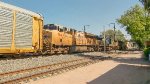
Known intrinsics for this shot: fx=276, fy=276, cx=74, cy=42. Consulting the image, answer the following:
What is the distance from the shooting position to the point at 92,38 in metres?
54.8

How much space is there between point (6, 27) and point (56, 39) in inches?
534

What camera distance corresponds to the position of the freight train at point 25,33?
1949 cm

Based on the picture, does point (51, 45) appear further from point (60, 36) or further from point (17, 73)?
point (17, 73)

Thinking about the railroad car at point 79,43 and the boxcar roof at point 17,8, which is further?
the railroad car at point 79,43

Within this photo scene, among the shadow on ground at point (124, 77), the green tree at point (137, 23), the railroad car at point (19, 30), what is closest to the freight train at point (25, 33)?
the railroad car at point (19, 30)

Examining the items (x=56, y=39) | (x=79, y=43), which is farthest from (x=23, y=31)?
(x=79, y=43)

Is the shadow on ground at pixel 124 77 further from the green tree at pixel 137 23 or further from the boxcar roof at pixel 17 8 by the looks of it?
the green tree at pixel 137 23

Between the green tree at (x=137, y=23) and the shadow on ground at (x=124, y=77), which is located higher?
the green tree at (x=137, y=23)

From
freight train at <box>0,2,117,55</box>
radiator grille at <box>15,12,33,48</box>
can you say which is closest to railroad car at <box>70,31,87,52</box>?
freight train at <box>0,2,117,55</box>

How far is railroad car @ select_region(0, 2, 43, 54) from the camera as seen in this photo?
19297 millimetres

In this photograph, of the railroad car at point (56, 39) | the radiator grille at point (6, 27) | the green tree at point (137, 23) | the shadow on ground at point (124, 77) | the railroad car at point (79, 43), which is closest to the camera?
the shadow on ground at point (124, 77)

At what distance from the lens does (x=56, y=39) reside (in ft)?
108

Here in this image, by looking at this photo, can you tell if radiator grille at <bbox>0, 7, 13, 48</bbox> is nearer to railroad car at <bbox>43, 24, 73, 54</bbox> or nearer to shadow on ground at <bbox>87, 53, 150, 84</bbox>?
shadow on ground at <bbox>87, 53, 150, 84</bbox>

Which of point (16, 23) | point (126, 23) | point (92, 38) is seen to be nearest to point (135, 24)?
point (126, 23)
